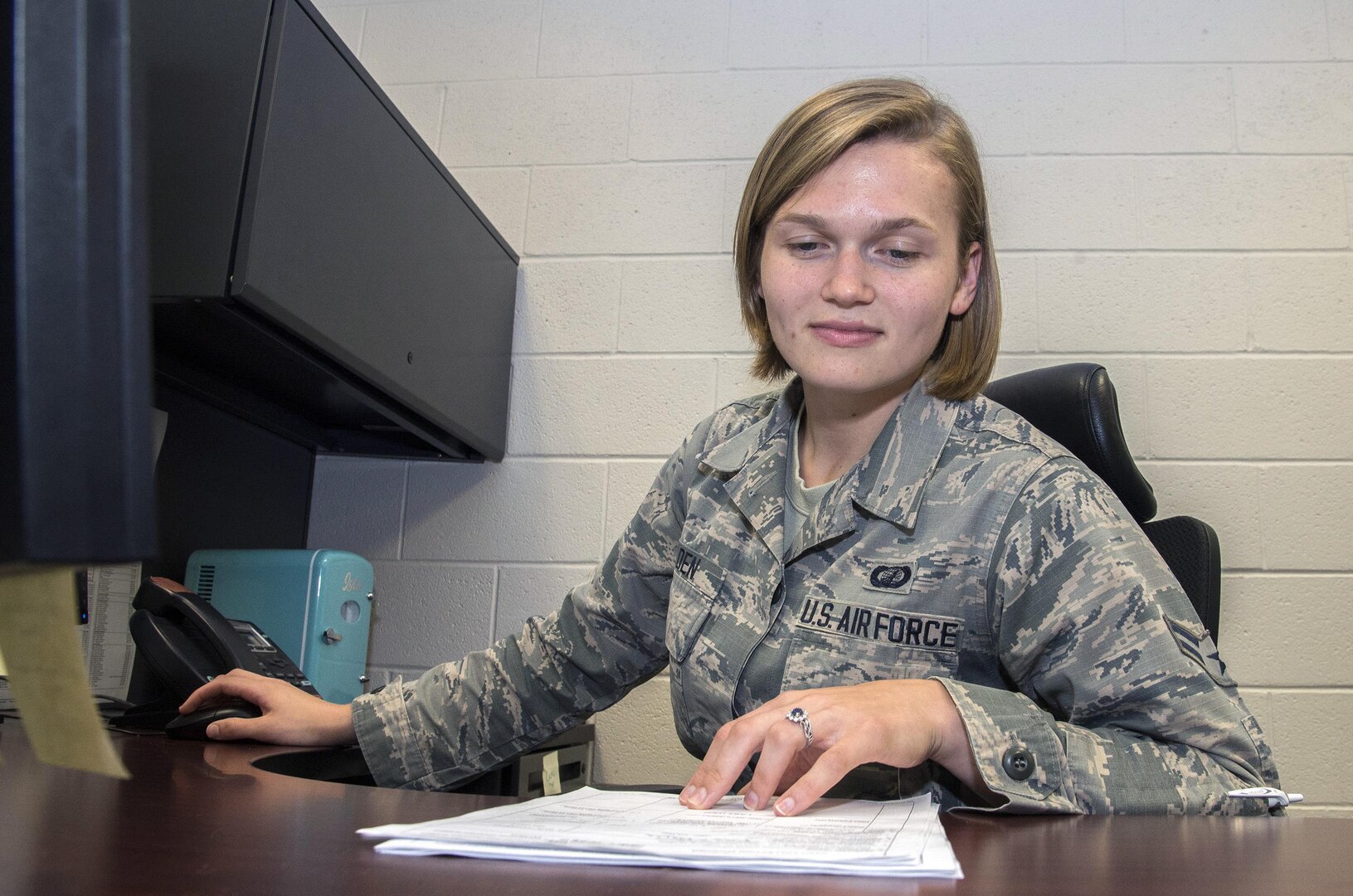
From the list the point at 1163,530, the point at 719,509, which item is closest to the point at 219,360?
the point at 719,509

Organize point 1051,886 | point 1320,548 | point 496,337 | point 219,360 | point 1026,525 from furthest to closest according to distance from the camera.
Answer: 1. point 496,337
2. point 1320,548
3. point 219,360
4. point 1026,525
5. point 1051,886

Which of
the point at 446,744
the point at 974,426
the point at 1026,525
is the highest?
the point at 974,426

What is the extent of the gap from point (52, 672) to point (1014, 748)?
650mm

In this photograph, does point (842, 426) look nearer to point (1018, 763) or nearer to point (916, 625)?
point (916, 625)

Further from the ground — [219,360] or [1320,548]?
[219,360]

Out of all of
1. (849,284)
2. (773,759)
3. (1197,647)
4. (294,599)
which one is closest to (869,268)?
(849,284)

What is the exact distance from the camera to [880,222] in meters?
1.10

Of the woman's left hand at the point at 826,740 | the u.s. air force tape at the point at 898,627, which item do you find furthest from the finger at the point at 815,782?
the u.s. air force tape at the point at 898,627

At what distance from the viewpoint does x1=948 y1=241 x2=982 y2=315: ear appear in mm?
1203

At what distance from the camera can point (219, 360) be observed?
59.6 inches

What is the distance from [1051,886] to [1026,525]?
505 mm

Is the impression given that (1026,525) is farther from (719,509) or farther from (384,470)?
(384,470)

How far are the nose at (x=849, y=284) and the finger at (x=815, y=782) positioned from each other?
55cm

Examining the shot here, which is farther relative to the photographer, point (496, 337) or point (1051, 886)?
point (496, 337)
